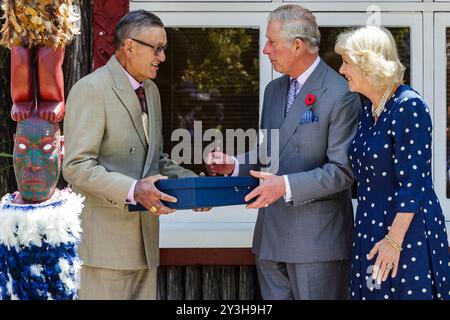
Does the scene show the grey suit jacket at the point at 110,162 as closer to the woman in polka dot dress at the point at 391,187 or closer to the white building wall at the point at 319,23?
the white building wall at the point at 319,23

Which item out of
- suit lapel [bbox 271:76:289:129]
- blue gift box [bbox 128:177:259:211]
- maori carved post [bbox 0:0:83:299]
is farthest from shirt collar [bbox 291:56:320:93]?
maori carved post [bbox 0:0:83:299]

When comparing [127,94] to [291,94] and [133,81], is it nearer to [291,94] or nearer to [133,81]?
[133,81]

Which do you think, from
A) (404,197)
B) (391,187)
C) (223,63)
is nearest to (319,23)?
(223,63)

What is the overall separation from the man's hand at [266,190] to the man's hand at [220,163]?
0.44 metres

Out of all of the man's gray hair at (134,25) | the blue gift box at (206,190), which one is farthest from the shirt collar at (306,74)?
the man's gray hair at (134,25)

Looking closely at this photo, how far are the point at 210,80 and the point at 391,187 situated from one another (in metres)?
1.62

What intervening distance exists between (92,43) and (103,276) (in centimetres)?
143

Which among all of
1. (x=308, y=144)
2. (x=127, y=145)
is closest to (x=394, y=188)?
(x=308, y=144)

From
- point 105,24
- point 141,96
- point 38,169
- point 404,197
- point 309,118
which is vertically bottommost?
point 404,197

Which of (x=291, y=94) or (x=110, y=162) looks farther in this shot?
(x=291, y=94)

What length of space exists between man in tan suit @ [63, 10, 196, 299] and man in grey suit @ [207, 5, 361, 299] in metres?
0.56

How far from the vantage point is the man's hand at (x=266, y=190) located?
3818 mm

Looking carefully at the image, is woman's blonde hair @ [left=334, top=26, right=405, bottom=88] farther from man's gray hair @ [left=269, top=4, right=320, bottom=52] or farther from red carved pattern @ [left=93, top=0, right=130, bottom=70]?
red carved pattern @ [left=93, top=0, right=130, bottom=70]

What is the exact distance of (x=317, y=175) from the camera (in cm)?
391
